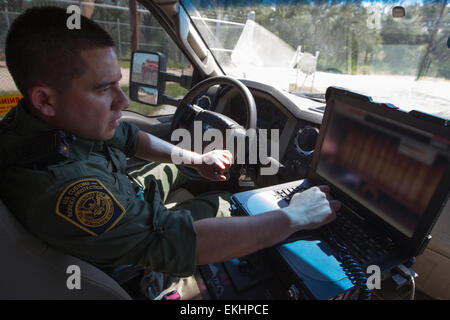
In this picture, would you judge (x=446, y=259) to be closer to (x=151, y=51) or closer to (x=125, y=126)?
(x=125, y=126)

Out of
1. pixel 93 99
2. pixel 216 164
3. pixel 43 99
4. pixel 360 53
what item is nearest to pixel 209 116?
pixel 216 164

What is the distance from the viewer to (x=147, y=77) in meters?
2.50

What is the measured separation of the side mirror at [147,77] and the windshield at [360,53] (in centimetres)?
51

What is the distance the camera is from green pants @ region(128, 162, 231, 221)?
1514 millimetres

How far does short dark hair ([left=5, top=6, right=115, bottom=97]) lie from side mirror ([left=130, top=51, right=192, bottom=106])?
5.20 ft

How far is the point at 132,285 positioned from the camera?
111cm

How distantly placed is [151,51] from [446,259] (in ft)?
8.41

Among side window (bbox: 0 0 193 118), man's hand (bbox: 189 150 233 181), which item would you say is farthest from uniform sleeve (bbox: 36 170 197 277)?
side window (bbox: 0 0 193 118)

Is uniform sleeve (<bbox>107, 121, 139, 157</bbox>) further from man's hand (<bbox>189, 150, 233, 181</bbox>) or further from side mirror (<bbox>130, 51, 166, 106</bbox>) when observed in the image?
side mirror (<bbox>130, 51, 166, 106</bbox>)

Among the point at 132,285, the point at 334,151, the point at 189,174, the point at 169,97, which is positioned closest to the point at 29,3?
the point at 169,97

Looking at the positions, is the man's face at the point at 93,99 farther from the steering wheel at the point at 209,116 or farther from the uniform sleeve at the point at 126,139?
the steering wheel at the point at 209,116

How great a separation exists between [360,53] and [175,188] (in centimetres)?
182

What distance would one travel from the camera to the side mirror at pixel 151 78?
7.84ft

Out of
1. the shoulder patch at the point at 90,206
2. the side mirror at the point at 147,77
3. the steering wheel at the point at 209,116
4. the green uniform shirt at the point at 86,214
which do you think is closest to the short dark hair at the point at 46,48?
the green uniform shirt at the point at 86,214
